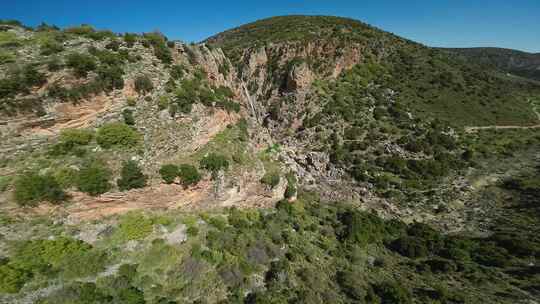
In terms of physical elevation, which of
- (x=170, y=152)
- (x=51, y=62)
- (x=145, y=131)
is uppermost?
(x=51, y=62)

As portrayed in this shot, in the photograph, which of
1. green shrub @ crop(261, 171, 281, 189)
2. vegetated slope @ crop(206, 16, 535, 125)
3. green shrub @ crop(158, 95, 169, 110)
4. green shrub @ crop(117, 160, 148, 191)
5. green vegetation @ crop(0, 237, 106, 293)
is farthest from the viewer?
vegetated slope @ crop(206, 16, 535, 125)

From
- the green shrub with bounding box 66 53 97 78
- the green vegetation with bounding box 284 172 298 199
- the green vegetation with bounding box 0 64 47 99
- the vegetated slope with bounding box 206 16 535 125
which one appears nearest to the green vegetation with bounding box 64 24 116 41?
the green shrub with bounding box 66 53 97 78

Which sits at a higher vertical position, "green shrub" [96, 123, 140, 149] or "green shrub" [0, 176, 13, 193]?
"green shrub" [96, 123, 140, 149]

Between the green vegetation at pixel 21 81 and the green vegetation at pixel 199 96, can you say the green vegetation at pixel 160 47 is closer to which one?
the green vegetation at pixel 199 96

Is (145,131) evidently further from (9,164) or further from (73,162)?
(9,164)

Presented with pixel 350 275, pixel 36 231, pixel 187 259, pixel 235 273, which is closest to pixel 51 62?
pixel 36 231

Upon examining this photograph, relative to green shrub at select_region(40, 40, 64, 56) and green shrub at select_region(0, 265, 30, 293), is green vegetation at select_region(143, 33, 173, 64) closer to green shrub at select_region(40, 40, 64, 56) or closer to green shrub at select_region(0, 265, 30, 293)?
green shrub at select_region(40, 40, 64, 56)

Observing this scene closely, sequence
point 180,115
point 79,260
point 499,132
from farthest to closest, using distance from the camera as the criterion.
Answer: point 499,132, point 180,115, point 79,260

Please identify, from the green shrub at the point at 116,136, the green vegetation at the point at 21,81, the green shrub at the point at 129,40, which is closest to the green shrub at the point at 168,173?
the green shrub at the point at 116,136
